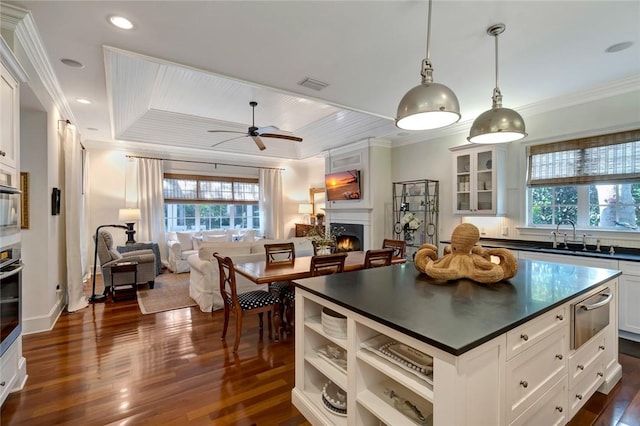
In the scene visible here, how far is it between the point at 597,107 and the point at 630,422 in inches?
130

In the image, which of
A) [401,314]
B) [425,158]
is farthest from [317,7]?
[425,158]

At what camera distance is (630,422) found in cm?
191

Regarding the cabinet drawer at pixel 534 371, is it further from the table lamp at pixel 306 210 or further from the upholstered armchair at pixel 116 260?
the table lamp at pixel 306 210

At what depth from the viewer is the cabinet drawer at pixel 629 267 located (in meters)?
2.90

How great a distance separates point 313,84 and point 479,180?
2.87 metres

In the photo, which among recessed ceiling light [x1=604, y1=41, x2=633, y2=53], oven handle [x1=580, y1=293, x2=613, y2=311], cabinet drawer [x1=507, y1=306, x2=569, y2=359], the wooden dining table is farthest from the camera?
the wooden dining table

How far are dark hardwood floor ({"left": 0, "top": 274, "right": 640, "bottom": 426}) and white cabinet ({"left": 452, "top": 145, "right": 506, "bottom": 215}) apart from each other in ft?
7.17

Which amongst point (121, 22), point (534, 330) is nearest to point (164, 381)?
point (534, 330)

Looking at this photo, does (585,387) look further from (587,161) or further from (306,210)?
(306,210)

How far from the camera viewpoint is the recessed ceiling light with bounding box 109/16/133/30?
2156 millimetres

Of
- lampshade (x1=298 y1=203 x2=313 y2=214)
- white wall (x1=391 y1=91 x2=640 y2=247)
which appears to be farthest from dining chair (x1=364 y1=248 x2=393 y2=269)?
lampshade (x1=298 y1=203 x2=313 y2=214)

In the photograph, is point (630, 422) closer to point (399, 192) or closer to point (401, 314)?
point (401, 314)

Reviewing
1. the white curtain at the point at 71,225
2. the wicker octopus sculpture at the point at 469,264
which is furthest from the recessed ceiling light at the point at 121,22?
the wicker octopus sculpture at the point at 469,264

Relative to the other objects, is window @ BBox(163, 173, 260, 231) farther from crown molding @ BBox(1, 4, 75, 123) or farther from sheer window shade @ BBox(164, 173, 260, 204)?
crown molding @ BBox(1, 4, 75, 123)
